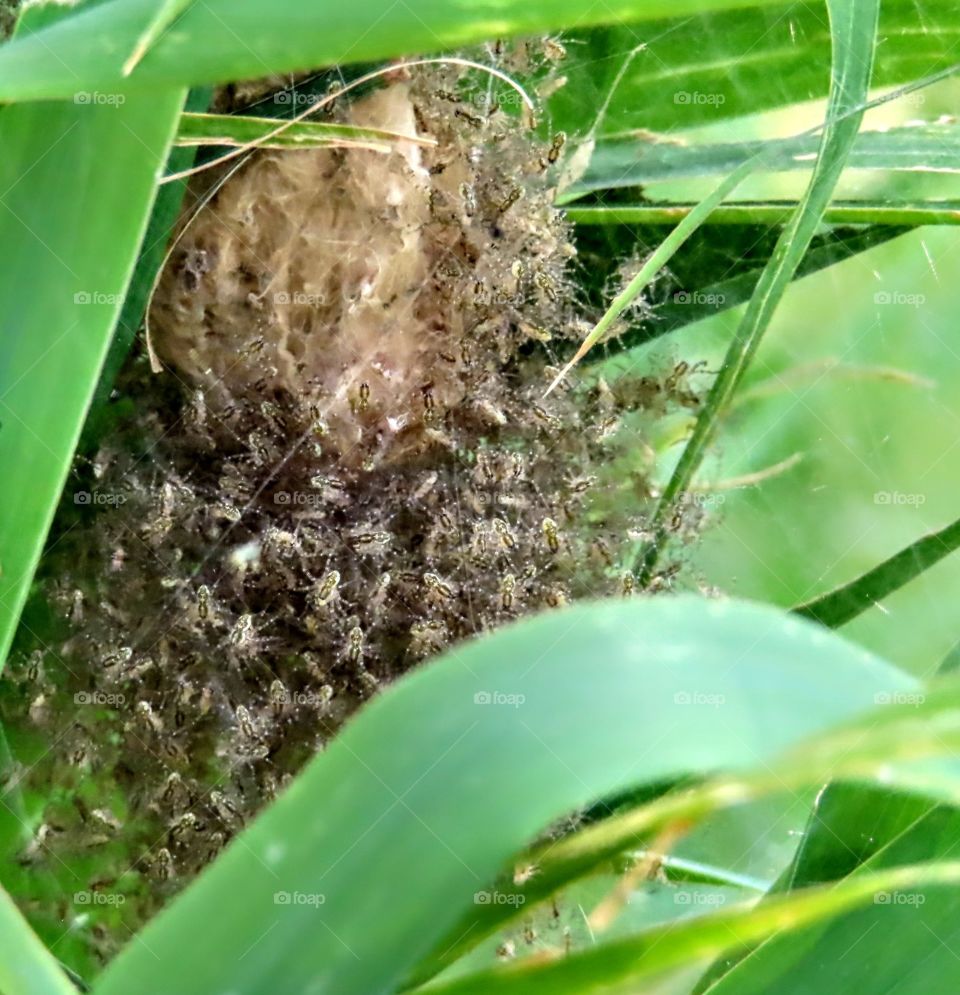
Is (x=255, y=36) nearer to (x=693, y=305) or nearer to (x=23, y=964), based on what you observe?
(x=23, y=964)

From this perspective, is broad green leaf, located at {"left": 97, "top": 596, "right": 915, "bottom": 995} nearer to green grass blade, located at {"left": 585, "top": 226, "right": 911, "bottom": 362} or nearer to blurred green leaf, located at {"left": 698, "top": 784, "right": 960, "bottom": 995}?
blurred green leaf, located at {"left": 698, "top": 784, "right": 960, "bottom": 995}

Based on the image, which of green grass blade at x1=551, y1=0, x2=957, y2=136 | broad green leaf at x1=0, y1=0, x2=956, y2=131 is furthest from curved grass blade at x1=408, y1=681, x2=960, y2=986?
green grass blade at x1=551, y1=0, x2=957, y2=136

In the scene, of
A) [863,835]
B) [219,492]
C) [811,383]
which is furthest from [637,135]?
[863,835]

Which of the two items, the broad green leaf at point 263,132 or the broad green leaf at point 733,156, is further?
the broad green leaf at point 733,156

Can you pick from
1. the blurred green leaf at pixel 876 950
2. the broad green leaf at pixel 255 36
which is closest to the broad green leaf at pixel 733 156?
the broad green leaf at pixel 255 36

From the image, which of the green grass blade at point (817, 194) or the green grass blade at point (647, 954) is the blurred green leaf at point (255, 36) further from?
the green grass blade at point (647, 954)

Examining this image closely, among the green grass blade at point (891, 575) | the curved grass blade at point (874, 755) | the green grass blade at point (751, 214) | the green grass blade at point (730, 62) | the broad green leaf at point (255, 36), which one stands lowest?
the green grass blade at point (891, 575)
